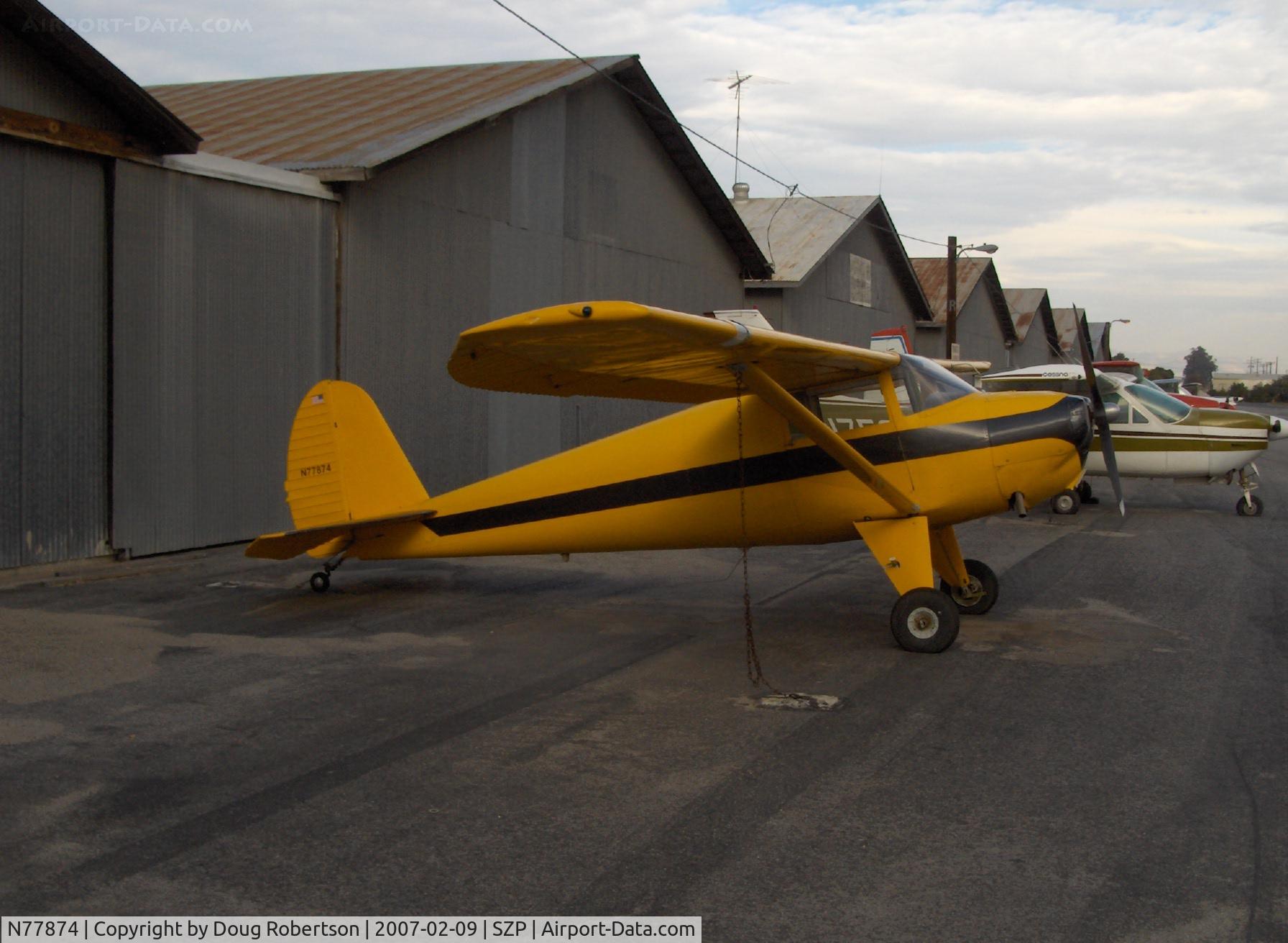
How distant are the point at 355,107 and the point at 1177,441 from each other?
14.9 metres

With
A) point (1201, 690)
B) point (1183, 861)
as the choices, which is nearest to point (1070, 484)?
point (1201, 690)

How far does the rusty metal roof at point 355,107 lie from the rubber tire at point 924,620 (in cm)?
932

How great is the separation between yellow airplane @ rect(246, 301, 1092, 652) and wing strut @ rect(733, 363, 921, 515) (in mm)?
16

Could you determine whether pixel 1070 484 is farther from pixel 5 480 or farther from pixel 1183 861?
pixel 5 480

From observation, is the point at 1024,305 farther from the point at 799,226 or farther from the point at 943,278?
the point at 799,226

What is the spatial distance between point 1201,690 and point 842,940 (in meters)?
4.41

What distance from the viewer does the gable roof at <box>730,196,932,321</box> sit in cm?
2864

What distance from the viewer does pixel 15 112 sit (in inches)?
403

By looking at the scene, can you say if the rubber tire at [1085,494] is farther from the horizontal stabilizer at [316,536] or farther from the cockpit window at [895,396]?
the horizontal stabilizer at [316,536]

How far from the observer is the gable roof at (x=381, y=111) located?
1485 cm

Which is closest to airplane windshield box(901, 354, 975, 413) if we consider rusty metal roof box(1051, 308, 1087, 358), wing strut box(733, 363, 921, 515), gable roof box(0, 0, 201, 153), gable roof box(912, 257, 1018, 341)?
wing strut box(733, 363, 921, 515)

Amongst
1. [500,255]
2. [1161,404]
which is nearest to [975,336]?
[1161,404]

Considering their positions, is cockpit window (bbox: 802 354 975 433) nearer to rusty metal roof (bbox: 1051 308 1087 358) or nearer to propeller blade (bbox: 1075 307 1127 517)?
propeller blade (bbox: 1075 307 1127 517)

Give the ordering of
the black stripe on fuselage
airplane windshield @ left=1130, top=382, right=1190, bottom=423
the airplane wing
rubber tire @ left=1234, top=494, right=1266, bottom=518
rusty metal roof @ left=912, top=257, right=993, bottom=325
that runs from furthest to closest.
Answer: rusty metal roof @ left=912, top=257, right=993, bottom=325 < airplane windshield @ left=1130, top=382, right=1190, bottom=423 < rubber tire @ left=1234, top=494, right=1266, bottom=518 < the black stripe on fuselage < the airplane wing
